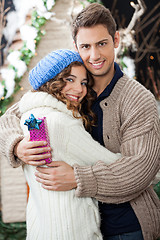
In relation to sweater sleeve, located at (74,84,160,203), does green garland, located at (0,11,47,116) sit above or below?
above

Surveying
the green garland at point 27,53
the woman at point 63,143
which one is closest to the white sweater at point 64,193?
the woman at point 63,143

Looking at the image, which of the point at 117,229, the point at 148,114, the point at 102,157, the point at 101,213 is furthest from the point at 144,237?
the point at 148,114

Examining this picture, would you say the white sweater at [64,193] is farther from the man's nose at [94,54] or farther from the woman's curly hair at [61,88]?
the man's nose at [94,54]

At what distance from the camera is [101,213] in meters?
1.54

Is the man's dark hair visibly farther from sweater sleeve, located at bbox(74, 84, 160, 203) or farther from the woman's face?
sweater sleeve, located at bbox(74, 84, 160, 203)

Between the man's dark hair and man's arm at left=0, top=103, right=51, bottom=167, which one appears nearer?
man's arm at left=0, top=103, right=51, bottom=167

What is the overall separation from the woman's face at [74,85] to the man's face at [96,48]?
0.25 ft

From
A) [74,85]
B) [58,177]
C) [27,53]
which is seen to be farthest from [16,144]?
[27,53]

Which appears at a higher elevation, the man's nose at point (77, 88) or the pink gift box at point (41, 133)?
the man's nose at point (77, 88)

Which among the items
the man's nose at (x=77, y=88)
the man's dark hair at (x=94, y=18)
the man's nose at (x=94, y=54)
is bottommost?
the man's nose at (x=77, y=88)

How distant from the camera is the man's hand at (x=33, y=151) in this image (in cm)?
134

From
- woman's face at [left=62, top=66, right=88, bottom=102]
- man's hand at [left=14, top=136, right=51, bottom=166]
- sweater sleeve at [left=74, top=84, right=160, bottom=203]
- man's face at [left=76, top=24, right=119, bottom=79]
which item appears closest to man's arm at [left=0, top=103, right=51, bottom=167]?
man's hand at [left=14, top=136, right=51, bottom=166]

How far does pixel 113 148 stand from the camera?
63.6 inches

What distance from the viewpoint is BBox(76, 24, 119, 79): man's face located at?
158 cm
